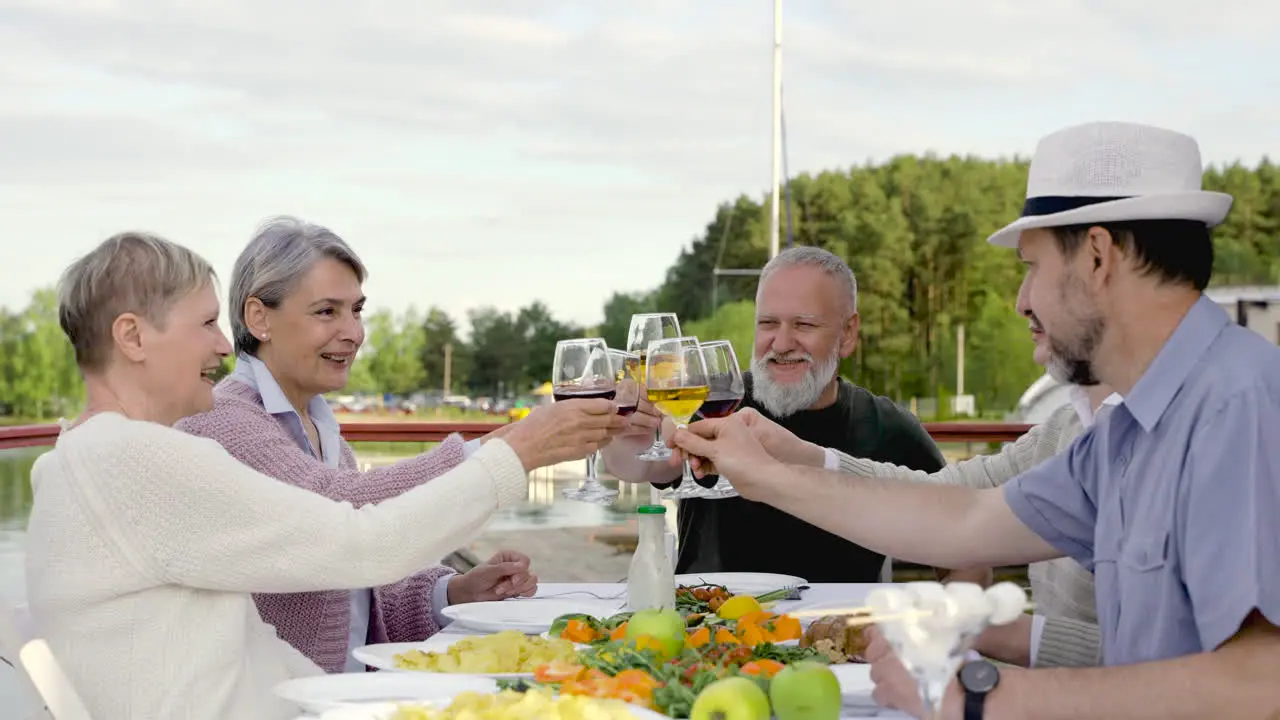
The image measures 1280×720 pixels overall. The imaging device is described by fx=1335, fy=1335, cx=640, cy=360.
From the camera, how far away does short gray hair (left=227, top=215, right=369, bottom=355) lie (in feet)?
9.21

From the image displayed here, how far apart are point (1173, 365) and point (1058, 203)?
11.6 inches

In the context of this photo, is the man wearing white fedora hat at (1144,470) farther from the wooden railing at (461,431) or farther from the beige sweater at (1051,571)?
the wooden railing at (461,431)

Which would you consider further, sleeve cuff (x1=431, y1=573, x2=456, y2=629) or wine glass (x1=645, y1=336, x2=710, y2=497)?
sleeve cuff (x1=431, y1=573, x2=456, y2=629)

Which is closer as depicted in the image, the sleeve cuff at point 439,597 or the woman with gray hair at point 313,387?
the woman with gray hair at point 313,387

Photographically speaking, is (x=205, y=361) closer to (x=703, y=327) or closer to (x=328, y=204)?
(x=703, y=327)

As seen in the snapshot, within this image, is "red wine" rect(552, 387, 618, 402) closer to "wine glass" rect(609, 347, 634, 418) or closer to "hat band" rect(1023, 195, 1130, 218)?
"wine glass" rect(609, 347, 634, 418)

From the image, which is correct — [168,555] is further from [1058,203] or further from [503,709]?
[1058,203]

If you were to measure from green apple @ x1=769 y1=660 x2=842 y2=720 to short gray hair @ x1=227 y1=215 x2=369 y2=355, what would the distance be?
161 centimetres

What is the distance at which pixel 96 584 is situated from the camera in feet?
5.88

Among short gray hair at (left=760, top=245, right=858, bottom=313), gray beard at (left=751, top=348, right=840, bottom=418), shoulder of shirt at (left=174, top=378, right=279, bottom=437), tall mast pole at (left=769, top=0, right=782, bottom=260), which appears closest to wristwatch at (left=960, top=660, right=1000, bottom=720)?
shoulder of shirt at (left=174, top=378, right=279, bottom=437)

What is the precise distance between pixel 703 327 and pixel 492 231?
36.8 ft

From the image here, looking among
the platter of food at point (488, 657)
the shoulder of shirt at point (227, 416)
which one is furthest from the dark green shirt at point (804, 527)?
the platter of food at point (488, 657)

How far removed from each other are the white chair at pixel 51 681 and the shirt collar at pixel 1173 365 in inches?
56.7

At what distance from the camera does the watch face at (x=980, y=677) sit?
1613mm
